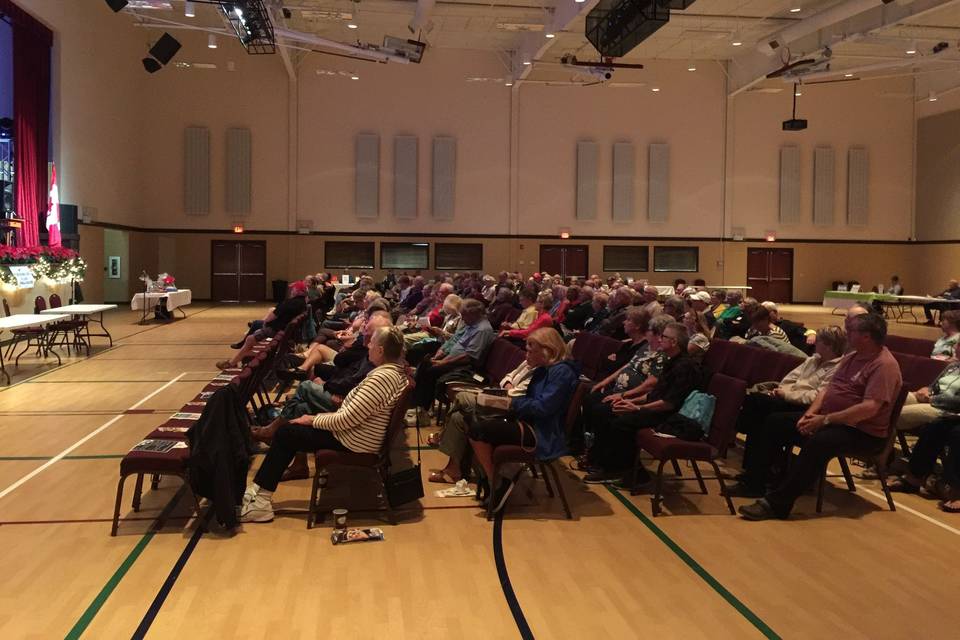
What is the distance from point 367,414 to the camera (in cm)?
457

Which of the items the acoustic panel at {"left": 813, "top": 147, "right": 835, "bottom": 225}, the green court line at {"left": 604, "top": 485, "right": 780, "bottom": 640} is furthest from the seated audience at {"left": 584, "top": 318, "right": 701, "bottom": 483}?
the acoustic panel at {"left": 813, "top": 147, "right": 835, "bottom": 225}

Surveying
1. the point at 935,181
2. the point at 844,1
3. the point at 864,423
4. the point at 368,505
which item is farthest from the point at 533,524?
the point at 935,181

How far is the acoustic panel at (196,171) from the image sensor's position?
2420cm

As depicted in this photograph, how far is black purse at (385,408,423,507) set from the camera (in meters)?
4.79

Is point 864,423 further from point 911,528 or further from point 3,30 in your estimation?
point 3,30

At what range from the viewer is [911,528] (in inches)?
183

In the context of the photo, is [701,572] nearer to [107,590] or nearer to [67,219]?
[107,590]

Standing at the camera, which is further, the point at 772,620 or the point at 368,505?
the point at 368,505

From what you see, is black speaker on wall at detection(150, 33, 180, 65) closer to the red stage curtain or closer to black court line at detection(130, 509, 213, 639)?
the red stage curtain

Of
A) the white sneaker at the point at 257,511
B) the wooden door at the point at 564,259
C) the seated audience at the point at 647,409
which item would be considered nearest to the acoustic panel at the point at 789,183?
the wooden door at the point at 564,259

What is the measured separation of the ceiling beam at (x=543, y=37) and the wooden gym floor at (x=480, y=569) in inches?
533

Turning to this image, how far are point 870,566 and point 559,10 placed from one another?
16712mm

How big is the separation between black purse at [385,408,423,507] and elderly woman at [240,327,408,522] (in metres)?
0.28

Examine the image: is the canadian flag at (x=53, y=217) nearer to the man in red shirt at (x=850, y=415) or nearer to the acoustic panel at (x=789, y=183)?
the man in red shirt at (x=850, y=415)
